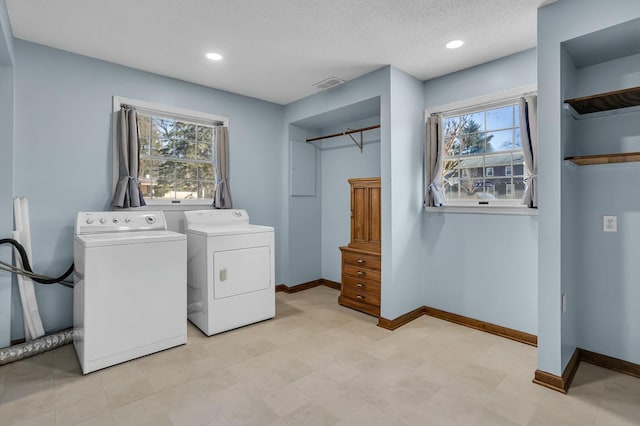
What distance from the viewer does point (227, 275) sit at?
10.2 ft

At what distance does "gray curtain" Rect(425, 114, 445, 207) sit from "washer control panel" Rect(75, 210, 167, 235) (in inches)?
109

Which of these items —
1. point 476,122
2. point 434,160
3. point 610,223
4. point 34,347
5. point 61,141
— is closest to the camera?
point 610,223

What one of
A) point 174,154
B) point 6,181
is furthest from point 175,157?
point 6,181

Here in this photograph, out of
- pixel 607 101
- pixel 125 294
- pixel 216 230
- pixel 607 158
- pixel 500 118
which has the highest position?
pixel 500 118

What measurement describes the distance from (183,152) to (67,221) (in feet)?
4.34

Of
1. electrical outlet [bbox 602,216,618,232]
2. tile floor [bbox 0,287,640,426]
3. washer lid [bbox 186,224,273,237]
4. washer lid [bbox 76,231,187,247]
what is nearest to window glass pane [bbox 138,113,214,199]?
washer lid [bbox 186,224,273,237]

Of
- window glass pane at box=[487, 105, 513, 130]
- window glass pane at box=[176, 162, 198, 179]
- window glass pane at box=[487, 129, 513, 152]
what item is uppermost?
window glass pane at box=[487, 105, 513, 130]

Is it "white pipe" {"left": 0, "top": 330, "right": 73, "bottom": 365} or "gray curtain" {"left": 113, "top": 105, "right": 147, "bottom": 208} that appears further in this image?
"gray curtain" {"left": 113, "top": 105, "right": 147, "bottom": 208}

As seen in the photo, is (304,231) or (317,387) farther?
(304,231)

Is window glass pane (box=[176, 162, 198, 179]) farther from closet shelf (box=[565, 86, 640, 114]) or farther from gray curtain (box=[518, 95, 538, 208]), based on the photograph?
closet shelf (box=[565, 86, 640, 114])

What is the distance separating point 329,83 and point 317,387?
3.06 meters

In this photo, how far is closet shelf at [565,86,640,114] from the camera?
204 centimetres

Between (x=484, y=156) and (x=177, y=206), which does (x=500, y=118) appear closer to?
(x=484, y=156)

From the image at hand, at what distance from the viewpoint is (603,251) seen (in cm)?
244
